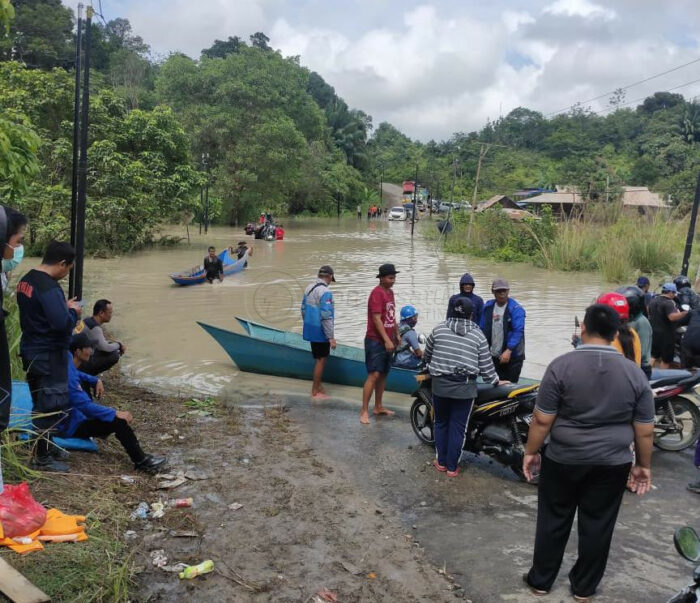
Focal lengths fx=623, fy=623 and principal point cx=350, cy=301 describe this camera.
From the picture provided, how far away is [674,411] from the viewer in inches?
229

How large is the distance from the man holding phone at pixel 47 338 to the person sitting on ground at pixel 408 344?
12.8 ft

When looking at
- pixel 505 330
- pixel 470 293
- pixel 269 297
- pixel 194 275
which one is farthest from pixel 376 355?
pixel 194 275

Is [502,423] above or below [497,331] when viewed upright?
below

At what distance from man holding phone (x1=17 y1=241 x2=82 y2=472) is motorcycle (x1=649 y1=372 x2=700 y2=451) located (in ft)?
15.9

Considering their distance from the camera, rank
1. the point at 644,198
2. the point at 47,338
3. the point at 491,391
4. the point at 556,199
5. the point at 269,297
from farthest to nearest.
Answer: the point at 556,199, the point at 644,198, the point at 269,297, the point at 491,391, the point at 47,338

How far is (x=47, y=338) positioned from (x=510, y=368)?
14.5 ft

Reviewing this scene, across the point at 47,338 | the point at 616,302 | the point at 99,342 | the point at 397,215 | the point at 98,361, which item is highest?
the point at 397,215

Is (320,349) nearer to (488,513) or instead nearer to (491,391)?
(491,391)

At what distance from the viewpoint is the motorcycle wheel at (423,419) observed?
589cm

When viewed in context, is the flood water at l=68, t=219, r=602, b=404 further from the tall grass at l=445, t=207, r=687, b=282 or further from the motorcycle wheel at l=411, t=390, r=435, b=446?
the motorcycle wheel at l=411, t=390, r=435, b=446

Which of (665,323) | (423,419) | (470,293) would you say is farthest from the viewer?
(665,323)

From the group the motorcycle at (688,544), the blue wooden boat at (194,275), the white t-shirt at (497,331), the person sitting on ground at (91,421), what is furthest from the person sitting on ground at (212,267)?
the motorcycle at (688,544)

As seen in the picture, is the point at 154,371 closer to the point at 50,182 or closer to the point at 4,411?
the point at 4,411

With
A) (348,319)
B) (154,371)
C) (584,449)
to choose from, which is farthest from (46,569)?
(348,319)
